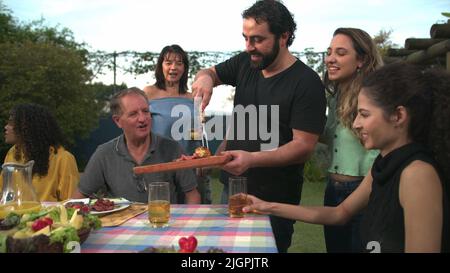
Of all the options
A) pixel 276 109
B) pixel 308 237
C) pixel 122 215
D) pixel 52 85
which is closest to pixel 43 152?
pixel 122 215

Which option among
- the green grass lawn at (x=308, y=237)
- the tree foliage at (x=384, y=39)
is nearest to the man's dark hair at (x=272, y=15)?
the green grass lawn at (x=308, y=237)

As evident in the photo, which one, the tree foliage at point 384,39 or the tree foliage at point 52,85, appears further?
the tree foliage at point 384,39

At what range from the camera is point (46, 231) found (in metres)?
1.75

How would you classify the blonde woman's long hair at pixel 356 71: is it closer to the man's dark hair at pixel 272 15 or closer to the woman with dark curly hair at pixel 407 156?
the man's dark hair at pixel 272 15

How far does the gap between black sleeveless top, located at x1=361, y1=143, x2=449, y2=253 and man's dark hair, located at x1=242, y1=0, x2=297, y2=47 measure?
1.22 metres

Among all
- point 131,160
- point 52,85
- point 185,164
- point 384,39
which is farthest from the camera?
point 384,39

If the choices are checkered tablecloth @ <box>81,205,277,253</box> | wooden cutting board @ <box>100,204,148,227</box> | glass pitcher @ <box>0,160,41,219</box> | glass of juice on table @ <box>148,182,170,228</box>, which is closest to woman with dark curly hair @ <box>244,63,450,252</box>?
checkered tablecloth @ <box>81,205,277,253</box>

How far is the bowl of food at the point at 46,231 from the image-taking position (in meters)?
1.61

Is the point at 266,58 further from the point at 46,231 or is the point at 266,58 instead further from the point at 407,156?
the point at 46,231

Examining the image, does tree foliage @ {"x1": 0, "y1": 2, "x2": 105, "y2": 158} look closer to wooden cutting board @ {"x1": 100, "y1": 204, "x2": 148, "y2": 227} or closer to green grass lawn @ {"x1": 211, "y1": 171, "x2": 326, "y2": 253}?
green grass lawn @ {"x1": 211, "y1": 171, "x2": 326, "y2": 253}

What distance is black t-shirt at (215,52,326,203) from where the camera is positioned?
2.92 m

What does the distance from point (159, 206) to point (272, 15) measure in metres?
1.39
